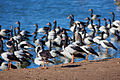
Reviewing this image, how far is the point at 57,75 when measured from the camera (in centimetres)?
917

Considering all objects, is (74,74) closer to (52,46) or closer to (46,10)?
(52,46)

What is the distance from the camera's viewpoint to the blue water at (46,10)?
2370 cm

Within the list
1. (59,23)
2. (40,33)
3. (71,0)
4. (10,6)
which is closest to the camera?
(40,33)

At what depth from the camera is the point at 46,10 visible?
28234mm

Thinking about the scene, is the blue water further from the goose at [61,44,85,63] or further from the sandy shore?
the sandy shore

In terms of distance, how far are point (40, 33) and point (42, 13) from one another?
23.4 ft

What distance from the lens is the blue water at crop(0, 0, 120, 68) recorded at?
23703 mm

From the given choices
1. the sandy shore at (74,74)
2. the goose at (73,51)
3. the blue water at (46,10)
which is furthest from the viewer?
the blue water at (46,10)

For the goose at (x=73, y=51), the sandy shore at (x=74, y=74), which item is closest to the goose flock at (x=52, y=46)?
the goose at (x=73, y=51)

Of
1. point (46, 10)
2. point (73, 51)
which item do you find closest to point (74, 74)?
point (73, 51)

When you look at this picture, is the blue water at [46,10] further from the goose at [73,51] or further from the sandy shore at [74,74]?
the sandy shore at [74,74]

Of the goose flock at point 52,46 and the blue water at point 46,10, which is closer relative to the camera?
the goose flock at point 52,46

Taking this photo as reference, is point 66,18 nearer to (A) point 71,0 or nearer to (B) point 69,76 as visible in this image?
(A) point 71,0

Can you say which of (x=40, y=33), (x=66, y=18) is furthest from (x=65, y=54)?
(x=66, y=18)
